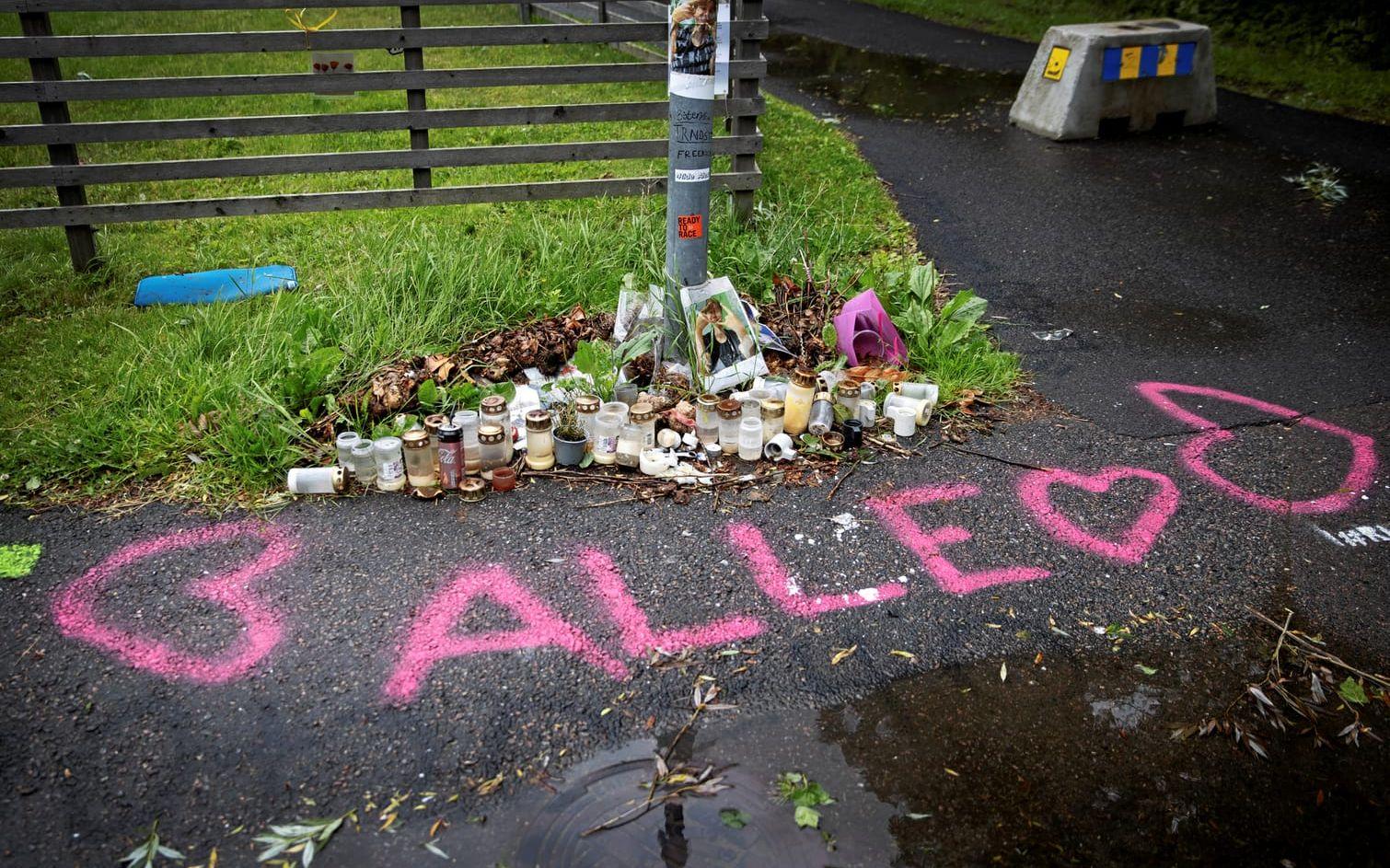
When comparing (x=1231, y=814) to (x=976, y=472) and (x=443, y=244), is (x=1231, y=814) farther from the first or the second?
(x=443, y=244)

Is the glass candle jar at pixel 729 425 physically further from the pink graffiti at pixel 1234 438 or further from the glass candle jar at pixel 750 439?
the pink graffiti at pixel 1234 438

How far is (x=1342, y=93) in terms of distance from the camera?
9.58 m

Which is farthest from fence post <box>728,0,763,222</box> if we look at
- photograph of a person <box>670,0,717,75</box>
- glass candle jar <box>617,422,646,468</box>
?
glass candle jar <box>617,422,646,468</box>

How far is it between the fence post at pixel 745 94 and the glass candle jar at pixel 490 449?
9.25 ft

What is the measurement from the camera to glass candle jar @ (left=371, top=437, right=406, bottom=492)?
13.0 ft

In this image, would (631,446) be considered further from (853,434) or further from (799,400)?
(853,434)

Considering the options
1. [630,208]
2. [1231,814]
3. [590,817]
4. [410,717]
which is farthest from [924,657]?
[630,208]

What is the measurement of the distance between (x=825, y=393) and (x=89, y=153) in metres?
6.19

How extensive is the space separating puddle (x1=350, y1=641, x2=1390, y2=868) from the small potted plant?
154cm

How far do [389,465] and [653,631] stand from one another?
4.43 ft

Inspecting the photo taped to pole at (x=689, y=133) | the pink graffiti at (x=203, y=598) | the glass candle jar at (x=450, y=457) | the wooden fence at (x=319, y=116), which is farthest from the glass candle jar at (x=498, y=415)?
the wooden fence at (x=319, y=116)

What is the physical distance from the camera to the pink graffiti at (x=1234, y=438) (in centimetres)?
397

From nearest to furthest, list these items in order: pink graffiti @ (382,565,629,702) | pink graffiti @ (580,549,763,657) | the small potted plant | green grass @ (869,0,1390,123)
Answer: pink graffiti @ (382,565,629,702)
pink graffiti @ (580,549,763,657)
the small potted plant
green grass @ (869,0,1390,123)

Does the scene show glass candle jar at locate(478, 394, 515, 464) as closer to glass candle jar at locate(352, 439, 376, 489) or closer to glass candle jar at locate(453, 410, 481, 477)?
glass candle jar at locate(453, 410, 481, 477)
